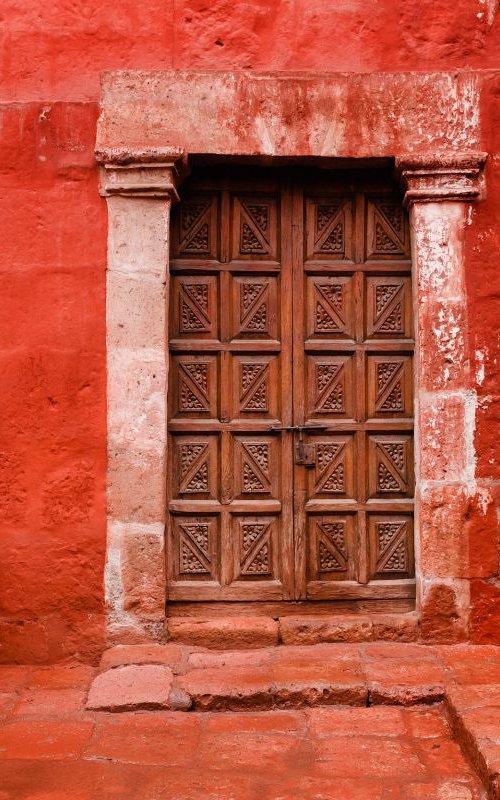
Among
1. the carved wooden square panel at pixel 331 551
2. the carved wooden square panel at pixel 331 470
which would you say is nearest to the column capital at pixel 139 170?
the carved wooden square panel at pixel 331 470

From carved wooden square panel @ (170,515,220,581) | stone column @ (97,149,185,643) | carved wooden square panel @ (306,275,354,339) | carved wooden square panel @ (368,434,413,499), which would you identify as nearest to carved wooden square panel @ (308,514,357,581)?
carved wooden square panel @ (368,434,413,499)

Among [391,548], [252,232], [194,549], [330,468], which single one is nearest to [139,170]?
[252,232]

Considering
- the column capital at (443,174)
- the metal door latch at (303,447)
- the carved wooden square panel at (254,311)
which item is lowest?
the metal door latch at (303,447)

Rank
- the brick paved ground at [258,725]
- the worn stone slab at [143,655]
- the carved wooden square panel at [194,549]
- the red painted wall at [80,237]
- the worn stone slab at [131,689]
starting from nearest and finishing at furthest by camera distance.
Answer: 1. the brick paved ground at [258,725]
2. the worn stone slab at [131,689]
3. the worn stone slab at [143,655]
4. the red painted wall at [80,237]
5. the carved wooden square panel at [194,549]

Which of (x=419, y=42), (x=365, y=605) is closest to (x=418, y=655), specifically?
(x=365, y=605)

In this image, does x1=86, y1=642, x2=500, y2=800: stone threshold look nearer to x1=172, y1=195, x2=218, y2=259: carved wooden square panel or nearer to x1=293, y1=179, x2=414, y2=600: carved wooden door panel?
x1=293, y1=179, x2=414, y2=600: carved wooden door panel

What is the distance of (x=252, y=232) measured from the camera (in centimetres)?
437

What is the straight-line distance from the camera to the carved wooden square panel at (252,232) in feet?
14.3

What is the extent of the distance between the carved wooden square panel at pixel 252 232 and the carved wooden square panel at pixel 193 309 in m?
0.24

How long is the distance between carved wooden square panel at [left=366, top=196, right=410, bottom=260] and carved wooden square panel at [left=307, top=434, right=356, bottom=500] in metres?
1.01

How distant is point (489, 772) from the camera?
2670 mm

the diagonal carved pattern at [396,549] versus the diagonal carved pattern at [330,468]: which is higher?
the diagonal carved pattern at [330,468]

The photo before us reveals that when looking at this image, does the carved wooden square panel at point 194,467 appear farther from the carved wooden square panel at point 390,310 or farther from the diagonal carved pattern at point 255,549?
the carved wooden square panel at point 390,310

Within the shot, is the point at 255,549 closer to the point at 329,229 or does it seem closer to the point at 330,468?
the point at 330,468
